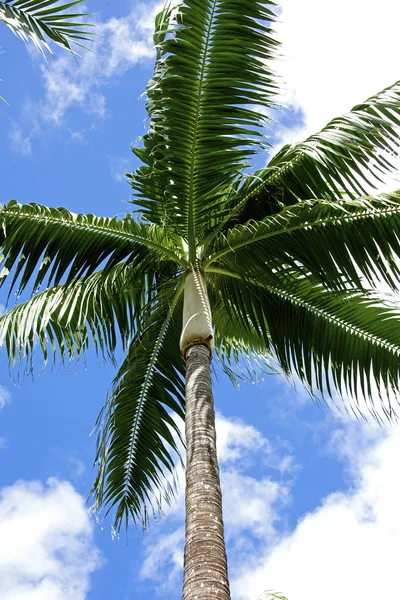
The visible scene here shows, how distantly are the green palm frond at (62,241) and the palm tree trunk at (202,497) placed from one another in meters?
1.36

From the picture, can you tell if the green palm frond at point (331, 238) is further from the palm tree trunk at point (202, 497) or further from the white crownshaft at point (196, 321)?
the palm tree trunk at point (202, 497)

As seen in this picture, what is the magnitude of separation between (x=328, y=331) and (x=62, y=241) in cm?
272

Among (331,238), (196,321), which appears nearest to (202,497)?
(196,321)

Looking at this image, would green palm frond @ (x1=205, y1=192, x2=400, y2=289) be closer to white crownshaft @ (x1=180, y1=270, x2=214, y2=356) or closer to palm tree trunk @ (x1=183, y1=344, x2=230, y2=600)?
white crownshaft @ (x1=180, y1=270, x2=214, y2=356)

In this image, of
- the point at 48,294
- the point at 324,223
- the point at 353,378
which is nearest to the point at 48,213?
the point at 48,294

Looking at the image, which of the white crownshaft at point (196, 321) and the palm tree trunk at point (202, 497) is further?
the white crownshaft at point (196, 321)

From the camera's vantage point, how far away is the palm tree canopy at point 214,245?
5.78 m

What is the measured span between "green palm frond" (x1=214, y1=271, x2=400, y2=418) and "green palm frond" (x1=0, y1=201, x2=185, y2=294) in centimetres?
98

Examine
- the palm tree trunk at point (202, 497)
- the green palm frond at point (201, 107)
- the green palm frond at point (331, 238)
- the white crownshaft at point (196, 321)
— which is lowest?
the palm tree trunk at point (202, 497)

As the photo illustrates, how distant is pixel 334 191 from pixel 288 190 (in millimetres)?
410

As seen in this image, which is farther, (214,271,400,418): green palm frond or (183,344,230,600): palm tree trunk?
A: (214,271,400,418): green palm frond

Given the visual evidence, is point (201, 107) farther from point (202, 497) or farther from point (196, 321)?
point (202, 497)

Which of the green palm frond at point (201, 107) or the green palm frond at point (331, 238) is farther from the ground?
the green palm frond at point (201, 107)

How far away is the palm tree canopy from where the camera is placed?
227 inches
